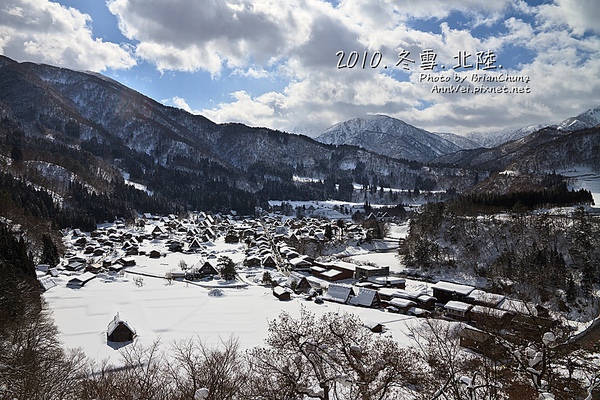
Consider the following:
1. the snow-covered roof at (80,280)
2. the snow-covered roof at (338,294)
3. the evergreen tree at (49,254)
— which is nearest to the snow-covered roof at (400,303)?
the snow-covered roof at (338,294)

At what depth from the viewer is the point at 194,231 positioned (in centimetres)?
8525

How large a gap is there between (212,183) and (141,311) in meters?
153

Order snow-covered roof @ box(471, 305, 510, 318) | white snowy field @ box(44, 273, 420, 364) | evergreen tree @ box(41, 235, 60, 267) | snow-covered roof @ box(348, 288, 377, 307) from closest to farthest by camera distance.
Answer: white snowy field @ box(44, 273, 420, 364), snow-covered roof @ box(471, 305, 510, 318), snow-covered roof @ box(348, 288, 377, 307), evergreen tree @ box(41, 235, 60, 267)

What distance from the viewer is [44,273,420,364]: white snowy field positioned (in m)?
20.8

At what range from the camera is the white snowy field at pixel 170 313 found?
20814 millimetres

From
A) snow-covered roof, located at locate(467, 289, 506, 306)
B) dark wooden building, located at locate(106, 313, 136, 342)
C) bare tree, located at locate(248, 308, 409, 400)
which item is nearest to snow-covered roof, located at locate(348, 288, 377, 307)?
snow-covered roof, located at locate(467, 289, 506, 306)

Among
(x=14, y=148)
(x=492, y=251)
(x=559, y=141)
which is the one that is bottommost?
(x=492, y=251)

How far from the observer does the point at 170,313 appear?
26.5 m

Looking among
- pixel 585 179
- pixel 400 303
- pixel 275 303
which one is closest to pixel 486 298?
pixel 400 303

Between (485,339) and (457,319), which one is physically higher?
(485,339)

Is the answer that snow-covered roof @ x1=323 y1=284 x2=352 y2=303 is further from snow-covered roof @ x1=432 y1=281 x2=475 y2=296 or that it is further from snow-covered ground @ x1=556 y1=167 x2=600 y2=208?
snow-covered ground @ x1=556 y1=167 x2=600 y2=208

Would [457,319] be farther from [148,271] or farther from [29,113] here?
[29,113]

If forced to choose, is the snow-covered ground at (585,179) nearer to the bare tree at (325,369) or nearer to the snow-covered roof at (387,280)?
the snow-covered roof at (387,280)

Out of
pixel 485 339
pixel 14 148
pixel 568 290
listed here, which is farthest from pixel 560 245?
pixel 14 148
